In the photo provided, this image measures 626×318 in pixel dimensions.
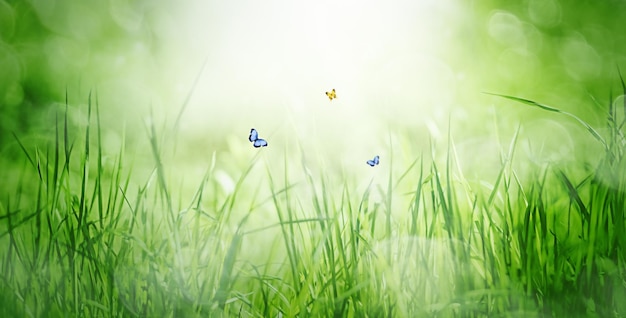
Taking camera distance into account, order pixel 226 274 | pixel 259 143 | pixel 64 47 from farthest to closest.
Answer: pixel 64 47 < pixel 259 143 < pixel 226 274

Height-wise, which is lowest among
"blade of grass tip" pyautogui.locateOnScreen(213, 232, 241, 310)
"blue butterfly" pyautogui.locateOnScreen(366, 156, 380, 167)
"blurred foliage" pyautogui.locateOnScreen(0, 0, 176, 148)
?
"blade of grass tip" pyautogui.locateOnScreen(213, 232, 241, 310)

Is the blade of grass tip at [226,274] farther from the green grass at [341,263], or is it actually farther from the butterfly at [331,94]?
the butterfly at [331,94]

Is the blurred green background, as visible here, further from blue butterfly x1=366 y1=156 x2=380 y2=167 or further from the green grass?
the green grass

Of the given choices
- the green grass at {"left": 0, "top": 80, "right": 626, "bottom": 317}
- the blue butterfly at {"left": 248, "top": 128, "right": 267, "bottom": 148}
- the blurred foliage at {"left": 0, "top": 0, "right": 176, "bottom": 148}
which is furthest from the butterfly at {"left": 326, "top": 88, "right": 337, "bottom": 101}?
the blurred foliage at {"left": 0, "top": 0, "right": 176, "bottom": 148}

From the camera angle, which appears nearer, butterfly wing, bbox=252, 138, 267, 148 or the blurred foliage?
butterfly wing, bbox=252, 138, 267, 148

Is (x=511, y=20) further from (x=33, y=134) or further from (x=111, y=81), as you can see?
(x=33, y=134)

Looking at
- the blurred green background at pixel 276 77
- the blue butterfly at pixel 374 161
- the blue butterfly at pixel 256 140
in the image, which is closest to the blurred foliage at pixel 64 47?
the blurred green background at pixel 276 77

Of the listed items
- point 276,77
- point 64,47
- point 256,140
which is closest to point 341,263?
point 256,140

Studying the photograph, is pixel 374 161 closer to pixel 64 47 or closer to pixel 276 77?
pixel 276 77

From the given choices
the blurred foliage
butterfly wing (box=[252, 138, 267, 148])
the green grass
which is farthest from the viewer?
the blurred foliage
